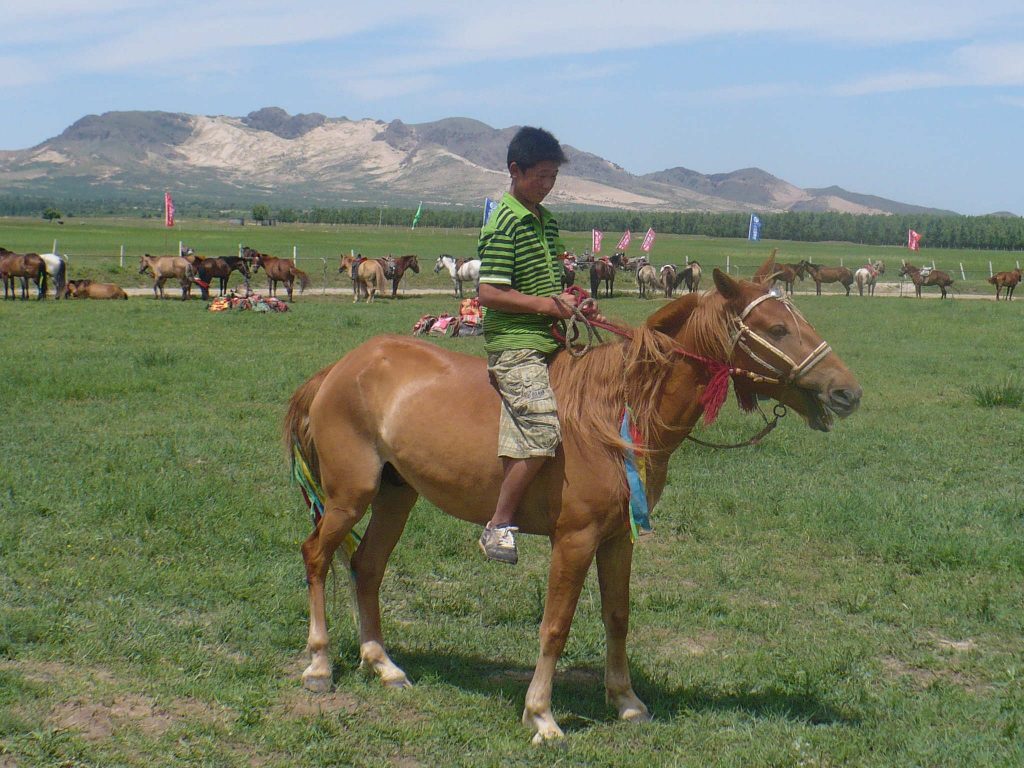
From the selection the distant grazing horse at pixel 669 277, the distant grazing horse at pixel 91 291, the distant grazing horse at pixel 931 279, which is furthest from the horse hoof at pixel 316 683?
the distant grazing horse at pixel 931 279

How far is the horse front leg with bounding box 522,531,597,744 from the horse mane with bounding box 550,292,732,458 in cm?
49

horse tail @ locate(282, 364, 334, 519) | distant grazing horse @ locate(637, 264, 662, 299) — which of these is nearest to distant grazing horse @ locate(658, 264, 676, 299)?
distant grazing horse @ locate(637, 264, 662, 299)

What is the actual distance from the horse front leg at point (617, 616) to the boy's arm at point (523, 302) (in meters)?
1.18

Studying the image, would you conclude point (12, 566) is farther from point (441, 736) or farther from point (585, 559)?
point (585, 559)

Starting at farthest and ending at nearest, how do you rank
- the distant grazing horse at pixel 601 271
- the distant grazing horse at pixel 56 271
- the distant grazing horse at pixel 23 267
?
1. the distant grazing horse at pixel 601 271
2. the distant grazing horse at pixel 56 271
3. the distant grazing horse at pixel 23 267

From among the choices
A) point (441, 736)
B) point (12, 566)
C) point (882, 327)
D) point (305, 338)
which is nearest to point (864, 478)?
point (441, 736)

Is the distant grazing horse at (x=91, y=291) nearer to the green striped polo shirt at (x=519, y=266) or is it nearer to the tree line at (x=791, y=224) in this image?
the green striped polo shirt at (x=519, y=266)

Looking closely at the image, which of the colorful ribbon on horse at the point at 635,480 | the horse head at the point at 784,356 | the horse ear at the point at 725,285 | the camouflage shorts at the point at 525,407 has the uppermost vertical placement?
the horse ear at the point at 725,285

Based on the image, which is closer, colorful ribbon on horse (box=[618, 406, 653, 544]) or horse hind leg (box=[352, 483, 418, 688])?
colorful ribbon on horse (box=[618, 406, 653, 544])

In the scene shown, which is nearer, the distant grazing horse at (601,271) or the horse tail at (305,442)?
the horse tail at (305,442)

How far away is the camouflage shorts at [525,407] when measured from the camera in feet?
15.8

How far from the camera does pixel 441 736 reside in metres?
4.80

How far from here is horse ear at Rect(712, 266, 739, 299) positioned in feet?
15.4

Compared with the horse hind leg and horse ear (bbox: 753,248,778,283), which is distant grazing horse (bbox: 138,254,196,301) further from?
horse ear (bbox: 753,248,778,283)
